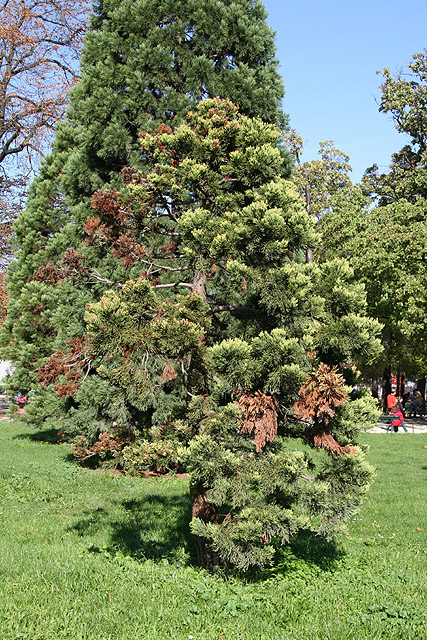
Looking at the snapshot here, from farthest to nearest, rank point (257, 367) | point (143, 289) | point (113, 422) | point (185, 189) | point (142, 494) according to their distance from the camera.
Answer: point (113, 422), point (142, 494), point (185, 189), point (143, 289), point (257, 367)

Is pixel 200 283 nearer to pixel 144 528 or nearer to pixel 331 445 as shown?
pixel 331 445

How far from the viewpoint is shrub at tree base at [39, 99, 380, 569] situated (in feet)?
15.8

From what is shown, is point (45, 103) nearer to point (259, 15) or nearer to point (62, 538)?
point (259, 15)

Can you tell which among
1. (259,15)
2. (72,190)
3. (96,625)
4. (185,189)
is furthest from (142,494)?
(259,15)

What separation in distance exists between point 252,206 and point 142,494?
5514 millimetres

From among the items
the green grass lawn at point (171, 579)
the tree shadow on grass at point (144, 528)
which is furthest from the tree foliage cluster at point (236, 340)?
the tree shadow on grass at point (144, 528)

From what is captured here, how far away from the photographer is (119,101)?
33.9 feet

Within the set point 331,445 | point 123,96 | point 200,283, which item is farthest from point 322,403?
point 123,96

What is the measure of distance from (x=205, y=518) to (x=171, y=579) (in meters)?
0.62

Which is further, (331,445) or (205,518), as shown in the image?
(205,518)

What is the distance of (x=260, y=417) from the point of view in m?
4.91

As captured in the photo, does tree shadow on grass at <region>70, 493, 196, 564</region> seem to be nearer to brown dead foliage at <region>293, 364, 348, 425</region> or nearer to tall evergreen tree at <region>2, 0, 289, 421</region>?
brown dead foliage at <region>293, 364, 348, 425</region>

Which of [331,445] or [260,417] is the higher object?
[260,417]

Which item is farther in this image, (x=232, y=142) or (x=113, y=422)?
(x=113, y=422)
